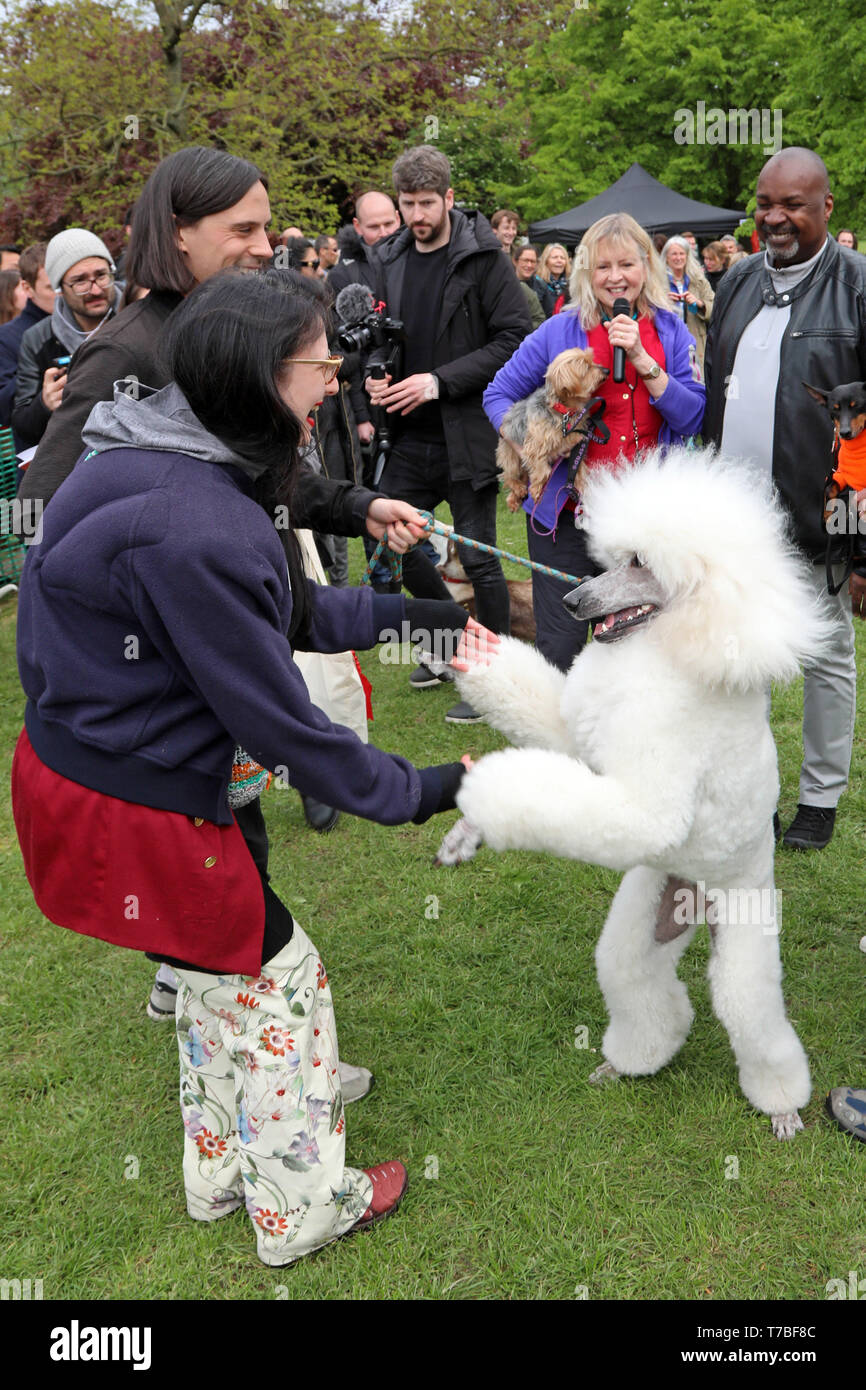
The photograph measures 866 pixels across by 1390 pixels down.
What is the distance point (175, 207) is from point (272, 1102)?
2.03 m

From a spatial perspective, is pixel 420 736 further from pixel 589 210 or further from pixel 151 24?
pixel 589 210

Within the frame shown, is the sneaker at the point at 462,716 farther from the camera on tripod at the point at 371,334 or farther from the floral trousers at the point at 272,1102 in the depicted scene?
the floral trousers at the point at 272,1102

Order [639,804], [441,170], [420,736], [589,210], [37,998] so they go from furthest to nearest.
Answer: [589,210], [420,736], [441,170], [37,998], [639,804]

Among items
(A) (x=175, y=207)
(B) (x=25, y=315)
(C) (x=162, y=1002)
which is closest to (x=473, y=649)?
(A) (x=175, y=207)

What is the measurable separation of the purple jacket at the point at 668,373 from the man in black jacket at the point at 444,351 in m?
0.79

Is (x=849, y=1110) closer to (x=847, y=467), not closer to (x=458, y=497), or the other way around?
(x=847, y=467)

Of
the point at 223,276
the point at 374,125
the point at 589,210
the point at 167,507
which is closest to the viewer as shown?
the point at 167,507

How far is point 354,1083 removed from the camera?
2.87 meters

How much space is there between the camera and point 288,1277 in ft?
7.59

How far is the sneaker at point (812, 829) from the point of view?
154 inches

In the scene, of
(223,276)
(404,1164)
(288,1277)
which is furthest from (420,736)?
(223,276)

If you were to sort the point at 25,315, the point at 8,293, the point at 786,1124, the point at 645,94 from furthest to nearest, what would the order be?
the point at 645,94
the point at 8,293
the point at 25,315
the point at 786,1124

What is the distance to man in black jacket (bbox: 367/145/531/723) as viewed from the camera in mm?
4727
